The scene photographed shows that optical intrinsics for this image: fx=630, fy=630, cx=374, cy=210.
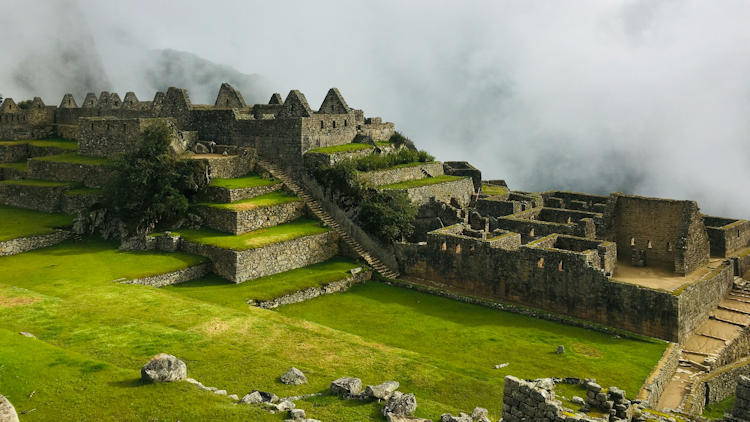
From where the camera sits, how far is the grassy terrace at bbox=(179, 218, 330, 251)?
107 feet

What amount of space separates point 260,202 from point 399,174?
10196 millimetres

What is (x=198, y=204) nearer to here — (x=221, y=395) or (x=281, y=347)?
(x=281, y=347)

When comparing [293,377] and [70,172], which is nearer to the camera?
[293,377]

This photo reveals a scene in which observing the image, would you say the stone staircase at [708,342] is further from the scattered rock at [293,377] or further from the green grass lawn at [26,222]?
the green grass lawn at [26,222]

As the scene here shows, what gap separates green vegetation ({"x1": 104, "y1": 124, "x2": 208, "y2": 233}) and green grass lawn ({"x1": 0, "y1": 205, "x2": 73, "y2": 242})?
3268 mm

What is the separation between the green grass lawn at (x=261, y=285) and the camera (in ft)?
93.0

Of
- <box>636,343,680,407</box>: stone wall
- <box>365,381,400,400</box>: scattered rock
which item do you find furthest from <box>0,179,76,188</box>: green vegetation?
<box>636,343,680,407</box>: stone wall


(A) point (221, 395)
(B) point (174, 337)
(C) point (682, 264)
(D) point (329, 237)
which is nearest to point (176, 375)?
(A) point (221, 395)

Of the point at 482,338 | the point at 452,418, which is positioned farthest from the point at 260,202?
the point at 452,418

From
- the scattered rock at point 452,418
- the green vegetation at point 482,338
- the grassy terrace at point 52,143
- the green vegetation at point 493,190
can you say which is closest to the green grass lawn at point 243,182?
the green vegetation at point 482,338

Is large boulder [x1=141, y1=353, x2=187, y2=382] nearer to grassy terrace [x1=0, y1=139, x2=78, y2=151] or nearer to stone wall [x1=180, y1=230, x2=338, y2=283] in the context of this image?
stone wall [x1=180, y1=230, x2=338, y2=283]

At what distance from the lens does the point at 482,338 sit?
25938 millimetres

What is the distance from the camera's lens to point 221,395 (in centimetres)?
1538

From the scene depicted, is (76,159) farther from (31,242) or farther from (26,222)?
(31,242)
